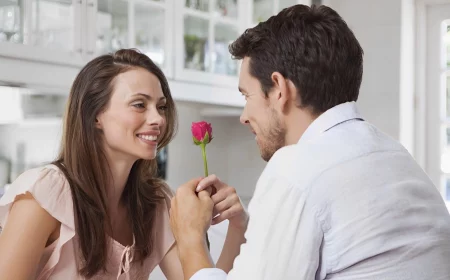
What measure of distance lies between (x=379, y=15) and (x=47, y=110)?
1.94 meters

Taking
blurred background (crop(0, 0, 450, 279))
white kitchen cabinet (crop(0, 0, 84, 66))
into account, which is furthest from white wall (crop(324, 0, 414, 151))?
white kitchen cabinet (crop(0, 0, 84, 66))

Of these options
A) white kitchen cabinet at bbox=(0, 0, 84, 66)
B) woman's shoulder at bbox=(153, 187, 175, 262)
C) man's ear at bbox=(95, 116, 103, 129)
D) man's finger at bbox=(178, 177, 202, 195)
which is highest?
white kitchen cabinet at bbox=(0, 0, 84, 66)

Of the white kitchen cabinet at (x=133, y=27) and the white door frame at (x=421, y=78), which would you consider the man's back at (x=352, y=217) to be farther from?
the white door frame at (x=421, y=78)

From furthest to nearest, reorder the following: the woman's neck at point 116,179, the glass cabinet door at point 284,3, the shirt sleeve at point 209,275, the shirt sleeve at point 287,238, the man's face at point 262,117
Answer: the glass cabinet door at point 284,3 < the woman's neck at point 116,179 < the man's face at point 262,117 < the shirt sleeve at point 209,275 < the shirt sleeve at point 287,238

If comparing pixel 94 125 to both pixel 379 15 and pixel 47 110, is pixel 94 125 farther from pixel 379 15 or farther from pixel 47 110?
pixel 379 15

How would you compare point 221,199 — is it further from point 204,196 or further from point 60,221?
point 60,221

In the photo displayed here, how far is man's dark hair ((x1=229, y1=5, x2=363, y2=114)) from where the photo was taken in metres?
1.15

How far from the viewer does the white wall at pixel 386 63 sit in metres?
3.46

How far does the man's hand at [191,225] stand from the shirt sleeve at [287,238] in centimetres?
19

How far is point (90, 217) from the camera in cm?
151

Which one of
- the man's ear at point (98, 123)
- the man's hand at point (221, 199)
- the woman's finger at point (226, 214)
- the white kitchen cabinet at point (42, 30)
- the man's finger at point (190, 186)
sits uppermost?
the white kitchen cabinet at point (42, 30)

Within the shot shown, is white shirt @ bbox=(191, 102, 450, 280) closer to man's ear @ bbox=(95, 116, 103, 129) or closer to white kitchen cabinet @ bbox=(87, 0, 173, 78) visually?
man's ear @ bbox=(95, 116, 103, 129)

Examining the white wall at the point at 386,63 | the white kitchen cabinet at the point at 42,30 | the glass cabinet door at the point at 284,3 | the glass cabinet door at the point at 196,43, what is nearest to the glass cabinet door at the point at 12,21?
the white kitchen cabinet at the point at 42,30

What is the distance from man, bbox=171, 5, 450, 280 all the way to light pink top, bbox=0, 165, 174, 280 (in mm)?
397
